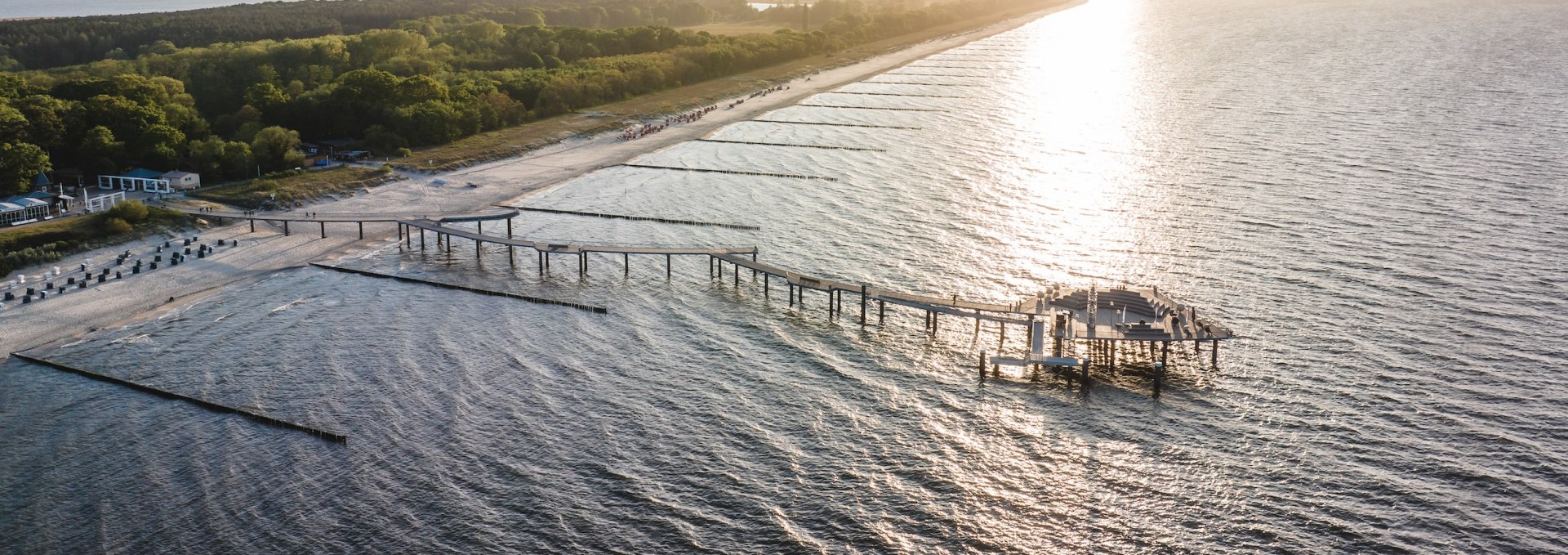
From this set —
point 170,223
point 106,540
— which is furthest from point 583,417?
point 170,223

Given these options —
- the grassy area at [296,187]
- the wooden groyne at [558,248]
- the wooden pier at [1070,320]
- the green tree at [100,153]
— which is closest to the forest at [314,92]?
the green tree at [100,153]

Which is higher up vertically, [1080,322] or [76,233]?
[76,233]

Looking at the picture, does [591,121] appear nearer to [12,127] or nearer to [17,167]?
[12,127]

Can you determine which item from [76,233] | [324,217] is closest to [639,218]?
[324,217]

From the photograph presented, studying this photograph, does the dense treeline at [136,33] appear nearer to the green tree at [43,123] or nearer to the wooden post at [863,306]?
the green tree at [43,123]

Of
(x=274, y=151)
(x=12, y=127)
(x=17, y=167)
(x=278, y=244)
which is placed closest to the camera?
(x=278, y=244)

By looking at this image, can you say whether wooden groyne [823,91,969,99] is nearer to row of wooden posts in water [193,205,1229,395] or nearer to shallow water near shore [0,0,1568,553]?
shallow water near shore [0,0,1568,553]

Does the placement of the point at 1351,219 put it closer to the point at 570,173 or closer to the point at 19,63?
the point at 570,173
